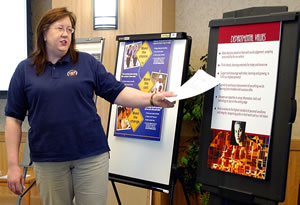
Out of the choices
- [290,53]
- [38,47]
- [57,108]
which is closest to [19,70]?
[38,47]

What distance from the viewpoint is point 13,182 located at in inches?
66.4

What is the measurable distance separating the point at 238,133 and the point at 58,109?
0.85 meters

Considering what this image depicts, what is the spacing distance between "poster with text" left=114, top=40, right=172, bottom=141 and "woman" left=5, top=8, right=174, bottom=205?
1.09ft

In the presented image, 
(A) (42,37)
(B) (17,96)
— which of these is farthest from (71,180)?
(A) (42,37)

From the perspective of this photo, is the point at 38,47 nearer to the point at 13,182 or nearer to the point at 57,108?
the point at 57,108

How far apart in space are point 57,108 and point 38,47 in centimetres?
35

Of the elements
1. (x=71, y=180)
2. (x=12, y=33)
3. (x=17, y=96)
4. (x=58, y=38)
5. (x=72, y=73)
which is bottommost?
(x=71, y=180)

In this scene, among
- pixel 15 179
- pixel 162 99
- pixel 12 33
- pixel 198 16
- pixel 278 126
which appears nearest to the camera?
pixel 278 126

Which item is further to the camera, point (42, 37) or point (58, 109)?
point (42, 37)

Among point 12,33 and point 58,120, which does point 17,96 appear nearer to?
point 58,120

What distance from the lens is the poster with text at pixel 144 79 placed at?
2.10m

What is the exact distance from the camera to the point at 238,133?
1687mm

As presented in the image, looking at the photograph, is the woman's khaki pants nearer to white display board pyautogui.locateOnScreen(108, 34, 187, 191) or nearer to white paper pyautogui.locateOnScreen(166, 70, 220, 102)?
white display board pyautogui.locateOnScreen(108, 34, 187, 191)

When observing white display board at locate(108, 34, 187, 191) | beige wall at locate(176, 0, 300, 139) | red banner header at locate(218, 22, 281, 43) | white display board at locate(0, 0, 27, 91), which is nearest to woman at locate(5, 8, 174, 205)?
white display board at locate(108, 34, 187, 191)
